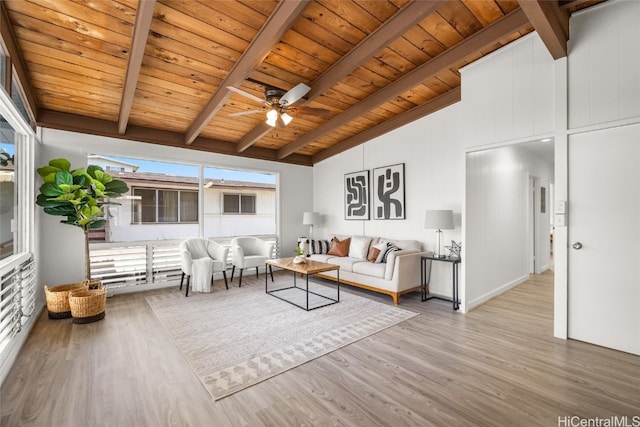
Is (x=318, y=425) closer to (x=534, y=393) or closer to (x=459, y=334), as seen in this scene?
(x=534, y=393)

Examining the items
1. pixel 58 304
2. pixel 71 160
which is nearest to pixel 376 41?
pixel 71 160

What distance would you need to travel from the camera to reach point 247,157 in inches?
249

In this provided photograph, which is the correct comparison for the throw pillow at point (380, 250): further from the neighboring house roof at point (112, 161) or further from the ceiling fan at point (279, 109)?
the neighboring house roof at point (112, 161)

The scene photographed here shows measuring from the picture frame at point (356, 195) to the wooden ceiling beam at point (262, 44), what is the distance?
3.09 m

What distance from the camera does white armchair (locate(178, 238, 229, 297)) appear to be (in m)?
4.70

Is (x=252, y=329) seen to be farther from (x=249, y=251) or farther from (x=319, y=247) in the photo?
(x=319, y=247)

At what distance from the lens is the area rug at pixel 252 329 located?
251 cm

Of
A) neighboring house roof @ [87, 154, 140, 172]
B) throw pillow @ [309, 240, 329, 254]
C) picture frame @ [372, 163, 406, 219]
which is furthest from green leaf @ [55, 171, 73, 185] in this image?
picture frame @ [372, 163, 406, 219]

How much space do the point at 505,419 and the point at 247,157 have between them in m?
5.79

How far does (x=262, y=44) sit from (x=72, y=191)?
2.99 metres

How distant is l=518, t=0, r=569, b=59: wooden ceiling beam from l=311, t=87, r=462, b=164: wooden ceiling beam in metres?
1.34

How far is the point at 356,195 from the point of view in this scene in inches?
242

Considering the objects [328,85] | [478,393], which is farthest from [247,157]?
[478,393]

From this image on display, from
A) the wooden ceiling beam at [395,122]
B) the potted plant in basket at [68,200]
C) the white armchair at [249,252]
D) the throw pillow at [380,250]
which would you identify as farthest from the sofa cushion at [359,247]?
the potted plant in basket at [68,200]
